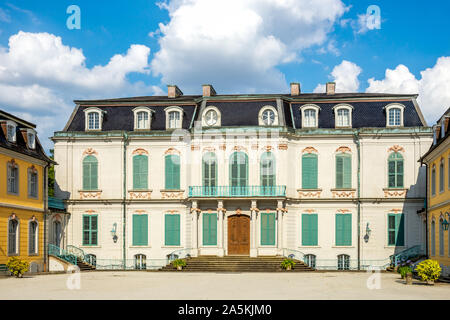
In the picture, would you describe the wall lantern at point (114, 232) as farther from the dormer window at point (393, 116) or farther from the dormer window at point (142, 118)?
the dormer window at point (393, 116)

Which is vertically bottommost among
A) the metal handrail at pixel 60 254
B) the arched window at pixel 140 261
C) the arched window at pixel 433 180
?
the arched window at pixel 140 261

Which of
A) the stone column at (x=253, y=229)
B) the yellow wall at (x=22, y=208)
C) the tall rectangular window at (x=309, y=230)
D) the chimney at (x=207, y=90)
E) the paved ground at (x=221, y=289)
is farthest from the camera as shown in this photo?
the chimney at (x=207, y=90)

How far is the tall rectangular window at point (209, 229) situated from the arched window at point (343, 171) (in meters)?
8.43

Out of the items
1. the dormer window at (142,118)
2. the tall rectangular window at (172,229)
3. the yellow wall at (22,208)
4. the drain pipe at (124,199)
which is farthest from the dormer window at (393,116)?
the yellow wall at (22,208)

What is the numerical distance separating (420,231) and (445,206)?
913cm

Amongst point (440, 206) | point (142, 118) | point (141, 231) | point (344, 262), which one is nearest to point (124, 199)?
point (141, 231)

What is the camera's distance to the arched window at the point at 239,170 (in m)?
42.9

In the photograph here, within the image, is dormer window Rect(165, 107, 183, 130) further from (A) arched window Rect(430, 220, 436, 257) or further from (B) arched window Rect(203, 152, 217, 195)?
(A) arched window Rect(430, 220, 436, 257)

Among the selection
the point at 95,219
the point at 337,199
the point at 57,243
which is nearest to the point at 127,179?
the point at 95,219

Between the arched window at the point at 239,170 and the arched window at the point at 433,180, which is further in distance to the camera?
the arched window at the point at 239,170

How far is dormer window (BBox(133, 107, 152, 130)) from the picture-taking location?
146 feet

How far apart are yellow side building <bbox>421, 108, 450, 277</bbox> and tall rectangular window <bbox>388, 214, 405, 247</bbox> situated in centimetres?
389

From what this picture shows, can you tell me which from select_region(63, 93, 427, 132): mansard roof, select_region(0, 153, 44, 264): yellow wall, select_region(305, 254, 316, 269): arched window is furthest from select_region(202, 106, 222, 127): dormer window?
select_region(0, 153, 44, 264): yellow wall
